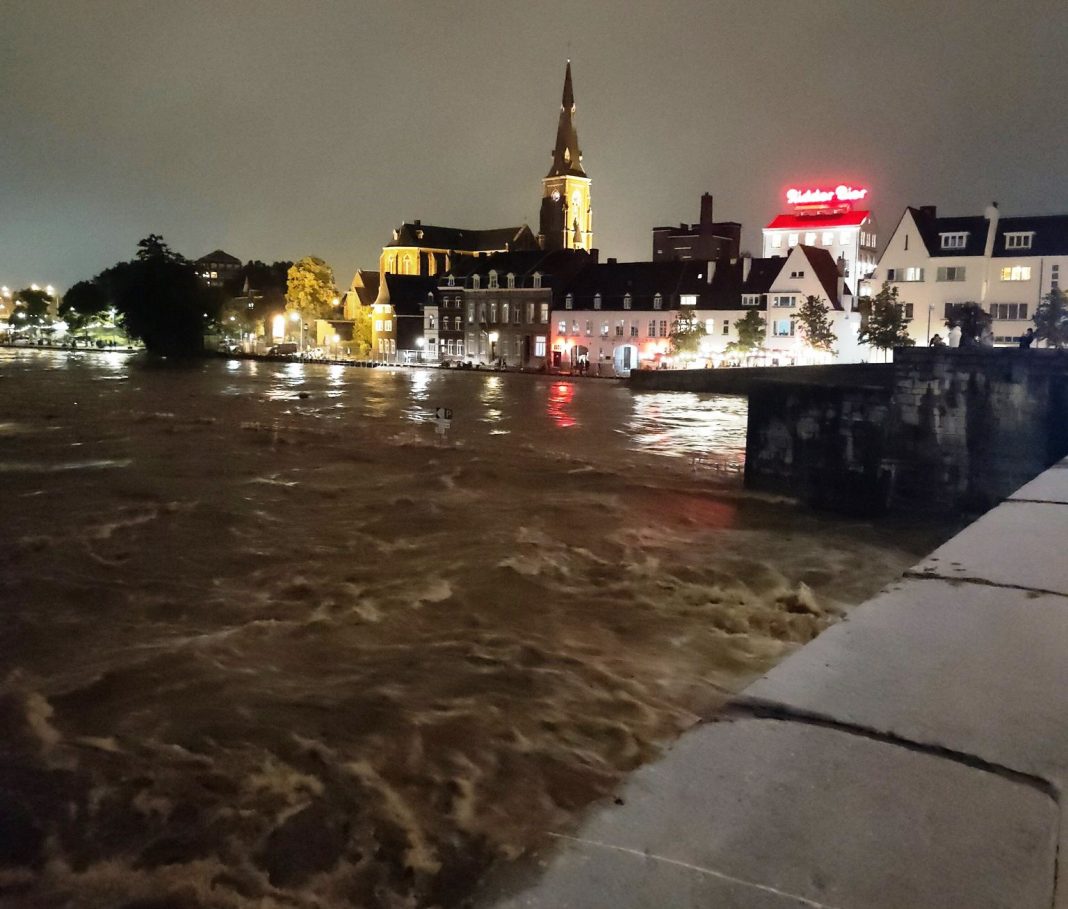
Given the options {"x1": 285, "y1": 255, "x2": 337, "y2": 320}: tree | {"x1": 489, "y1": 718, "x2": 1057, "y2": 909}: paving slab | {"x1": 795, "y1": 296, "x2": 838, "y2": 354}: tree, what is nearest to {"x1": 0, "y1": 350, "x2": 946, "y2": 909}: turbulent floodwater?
{"x1": 489, "y1": 718, "x2": 1057, "y2": 909}: paving slab

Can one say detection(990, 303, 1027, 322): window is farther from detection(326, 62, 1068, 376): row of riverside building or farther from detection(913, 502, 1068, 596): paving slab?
detection(913, 502, 1068, 596): paving slab

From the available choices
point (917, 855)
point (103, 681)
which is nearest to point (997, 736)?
point (917, 855)

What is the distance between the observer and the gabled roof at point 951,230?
60.9 metres

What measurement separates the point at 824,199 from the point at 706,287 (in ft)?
127

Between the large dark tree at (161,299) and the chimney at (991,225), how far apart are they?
→ 92385 millimetres

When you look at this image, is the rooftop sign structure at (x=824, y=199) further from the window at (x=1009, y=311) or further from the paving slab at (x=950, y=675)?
the paving slab at (x=950, y=675)

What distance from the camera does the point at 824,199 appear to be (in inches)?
4269

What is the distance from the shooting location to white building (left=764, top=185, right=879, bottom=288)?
103688 millimetres

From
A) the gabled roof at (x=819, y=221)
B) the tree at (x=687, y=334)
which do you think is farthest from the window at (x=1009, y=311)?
the gabled roof at (x=819, y=221)

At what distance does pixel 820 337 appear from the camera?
6756 centimetres

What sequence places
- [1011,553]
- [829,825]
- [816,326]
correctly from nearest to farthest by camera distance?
[829,825]
[1011,553]
[816,326]

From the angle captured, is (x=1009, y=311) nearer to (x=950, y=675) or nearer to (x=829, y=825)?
(x=950, y=675)

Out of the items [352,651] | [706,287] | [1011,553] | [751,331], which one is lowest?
[352,651]

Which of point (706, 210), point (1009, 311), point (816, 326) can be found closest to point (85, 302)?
point (706, 210)
